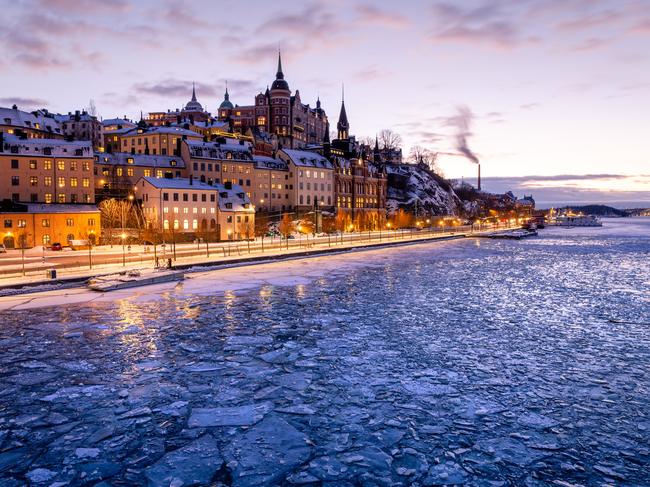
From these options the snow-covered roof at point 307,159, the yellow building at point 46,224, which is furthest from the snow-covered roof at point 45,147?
the snow-covered roof at point 307,159

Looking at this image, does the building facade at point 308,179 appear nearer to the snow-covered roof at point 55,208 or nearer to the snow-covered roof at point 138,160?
the snow-covered roof at point 138,160

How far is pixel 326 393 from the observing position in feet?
37.8

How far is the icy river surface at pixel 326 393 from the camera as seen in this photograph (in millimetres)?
8141

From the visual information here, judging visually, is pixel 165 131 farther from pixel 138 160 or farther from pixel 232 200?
pixel 232 200

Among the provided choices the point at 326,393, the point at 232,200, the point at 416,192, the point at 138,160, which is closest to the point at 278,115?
the point at 416,192

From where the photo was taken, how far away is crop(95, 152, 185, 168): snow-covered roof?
7938cm

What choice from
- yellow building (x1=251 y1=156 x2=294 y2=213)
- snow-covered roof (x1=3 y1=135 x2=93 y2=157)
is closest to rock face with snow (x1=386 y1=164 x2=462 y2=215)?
yellow building (x1=251 y1=156 x2=294 y2=213)

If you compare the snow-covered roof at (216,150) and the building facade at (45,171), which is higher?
the snow-covered roof at (216,150)

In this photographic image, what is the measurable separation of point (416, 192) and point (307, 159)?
47956 millimetres

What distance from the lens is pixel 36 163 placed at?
61.4 m

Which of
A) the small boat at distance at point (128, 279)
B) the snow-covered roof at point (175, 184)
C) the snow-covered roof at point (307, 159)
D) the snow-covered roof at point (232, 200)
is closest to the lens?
the small boat at distance at point (128, 279)

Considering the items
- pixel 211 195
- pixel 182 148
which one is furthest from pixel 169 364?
pixel 182 148

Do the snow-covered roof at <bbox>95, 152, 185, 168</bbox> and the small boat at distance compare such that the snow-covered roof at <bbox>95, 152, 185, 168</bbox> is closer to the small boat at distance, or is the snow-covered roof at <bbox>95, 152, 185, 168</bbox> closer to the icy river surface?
the small boat at distance

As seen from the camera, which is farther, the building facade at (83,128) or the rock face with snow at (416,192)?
the rock face with snow at (416,192)
